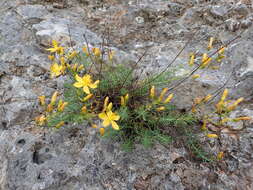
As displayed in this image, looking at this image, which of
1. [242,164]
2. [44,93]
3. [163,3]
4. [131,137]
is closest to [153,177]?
[131,137]

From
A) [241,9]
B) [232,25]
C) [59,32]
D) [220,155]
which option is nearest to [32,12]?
[59,32]

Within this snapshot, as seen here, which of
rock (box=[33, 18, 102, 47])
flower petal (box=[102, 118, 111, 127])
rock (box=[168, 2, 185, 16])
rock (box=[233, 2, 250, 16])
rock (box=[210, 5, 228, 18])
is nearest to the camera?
flower petal (box=[102, 118, 111, 127])

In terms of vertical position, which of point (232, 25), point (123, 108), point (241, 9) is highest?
point (241, 9)

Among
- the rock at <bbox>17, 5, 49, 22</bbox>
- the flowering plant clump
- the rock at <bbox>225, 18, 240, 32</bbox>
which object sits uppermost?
the rock at <bbox>225, 18, 240, 32</bbox>

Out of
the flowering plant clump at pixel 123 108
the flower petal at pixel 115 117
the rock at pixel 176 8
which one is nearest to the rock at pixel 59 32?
the flowering plant clump at pixel 123 108

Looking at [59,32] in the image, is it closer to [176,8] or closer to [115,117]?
[115,117]

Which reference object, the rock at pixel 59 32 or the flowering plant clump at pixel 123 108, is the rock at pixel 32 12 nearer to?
the rock at pixel 59 32

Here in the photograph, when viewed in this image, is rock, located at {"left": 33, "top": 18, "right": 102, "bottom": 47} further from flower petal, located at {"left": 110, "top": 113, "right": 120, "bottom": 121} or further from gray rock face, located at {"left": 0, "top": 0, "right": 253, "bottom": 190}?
flower petal, located at {"left": 110, "top": 113, "right": 120, "bottom": 121}

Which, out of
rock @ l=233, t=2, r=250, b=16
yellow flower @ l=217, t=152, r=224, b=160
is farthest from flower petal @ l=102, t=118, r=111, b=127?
rock @ l=233, t=2, r=250, b=16

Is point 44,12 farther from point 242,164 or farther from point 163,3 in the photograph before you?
point 242,164
